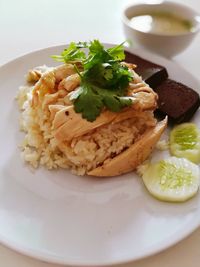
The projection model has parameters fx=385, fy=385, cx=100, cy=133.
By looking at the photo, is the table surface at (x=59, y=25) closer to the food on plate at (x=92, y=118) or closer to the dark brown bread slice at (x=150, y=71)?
the dark brown bread slice at (x=150, y=71)

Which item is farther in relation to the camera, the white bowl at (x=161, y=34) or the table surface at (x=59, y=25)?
the table surface at (x=59, y=25)

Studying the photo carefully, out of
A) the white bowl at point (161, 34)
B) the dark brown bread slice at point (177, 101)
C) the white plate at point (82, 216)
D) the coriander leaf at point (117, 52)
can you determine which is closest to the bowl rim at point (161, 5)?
the white bowl at point (161, 34)

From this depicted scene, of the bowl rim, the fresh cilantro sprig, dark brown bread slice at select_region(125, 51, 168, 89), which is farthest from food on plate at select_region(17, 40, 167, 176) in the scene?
the bowl rim

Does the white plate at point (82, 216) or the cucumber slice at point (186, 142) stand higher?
the white plate at point (82, 216)

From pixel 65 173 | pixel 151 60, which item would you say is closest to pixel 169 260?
pixel 65 173

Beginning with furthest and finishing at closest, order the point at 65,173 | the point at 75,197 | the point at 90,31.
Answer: the point at 90,31, the point at 65,173, the point at 75,197

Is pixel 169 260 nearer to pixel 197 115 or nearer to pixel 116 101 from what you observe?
pixel 116 101
